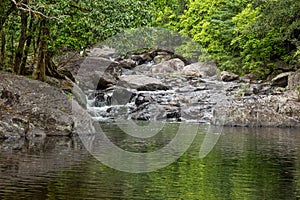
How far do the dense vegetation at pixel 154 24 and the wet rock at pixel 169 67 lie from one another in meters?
2.86

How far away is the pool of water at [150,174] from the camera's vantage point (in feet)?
32.4

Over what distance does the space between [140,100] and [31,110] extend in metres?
14.9

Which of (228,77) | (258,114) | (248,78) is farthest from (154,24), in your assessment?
(258,114)

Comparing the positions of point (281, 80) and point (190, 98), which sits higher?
point (281, 80)

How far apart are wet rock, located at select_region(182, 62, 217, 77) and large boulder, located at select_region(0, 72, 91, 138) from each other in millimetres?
28469

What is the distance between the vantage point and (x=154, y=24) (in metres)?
40.1

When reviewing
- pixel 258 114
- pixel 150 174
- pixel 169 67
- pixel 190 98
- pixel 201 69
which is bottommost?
pixel 150 174

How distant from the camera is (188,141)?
19.6 meters

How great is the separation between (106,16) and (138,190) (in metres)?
9.45

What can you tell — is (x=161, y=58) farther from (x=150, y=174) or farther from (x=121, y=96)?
(x=150, y=174)

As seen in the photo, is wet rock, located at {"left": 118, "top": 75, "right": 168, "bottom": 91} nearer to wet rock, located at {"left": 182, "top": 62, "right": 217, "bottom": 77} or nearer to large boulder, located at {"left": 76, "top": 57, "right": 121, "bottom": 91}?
large boulder, located at {"left": 76, "top": 57, "right": 121, "bottom": 91}

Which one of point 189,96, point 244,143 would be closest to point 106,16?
point 244,143

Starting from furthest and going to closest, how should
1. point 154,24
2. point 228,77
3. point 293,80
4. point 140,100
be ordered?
point 228,77
point 154,24
point 293,80
point 140,100

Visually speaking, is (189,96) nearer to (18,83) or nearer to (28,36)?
(28,36)
